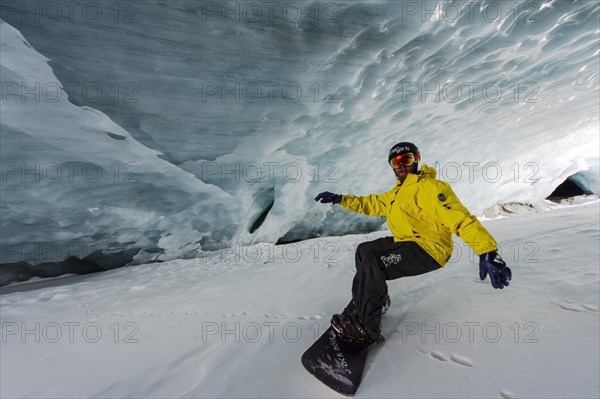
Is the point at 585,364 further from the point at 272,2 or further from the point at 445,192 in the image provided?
the point at 272,2

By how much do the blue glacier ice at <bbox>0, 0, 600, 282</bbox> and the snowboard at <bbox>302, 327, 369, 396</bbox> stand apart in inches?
129

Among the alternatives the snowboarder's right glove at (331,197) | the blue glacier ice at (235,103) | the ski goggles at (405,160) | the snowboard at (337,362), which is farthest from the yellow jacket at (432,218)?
the blue glacier ice at (235,103)

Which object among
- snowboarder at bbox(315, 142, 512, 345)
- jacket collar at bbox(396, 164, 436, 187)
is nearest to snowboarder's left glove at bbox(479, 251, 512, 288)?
snowboarder at bbox(315, 142, 512, 345)

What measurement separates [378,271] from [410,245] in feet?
0.90

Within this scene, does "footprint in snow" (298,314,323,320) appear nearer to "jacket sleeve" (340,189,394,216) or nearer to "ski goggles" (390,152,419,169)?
"jacket sleeve" (340,189,394,216)

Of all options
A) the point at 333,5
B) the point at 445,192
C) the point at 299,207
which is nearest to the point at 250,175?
the point at 299,207

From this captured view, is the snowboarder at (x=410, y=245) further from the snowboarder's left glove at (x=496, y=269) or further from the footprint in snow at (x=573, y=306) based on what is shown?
the footprint in snow at (x=573, y=306)

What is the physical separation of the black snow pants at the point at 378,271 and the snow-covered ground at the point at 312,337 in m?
0.22

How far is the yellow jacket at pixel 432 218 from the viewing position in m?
1.44

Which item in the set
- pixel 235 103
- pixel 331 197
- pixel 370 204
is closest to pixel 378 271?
pixel 370 204

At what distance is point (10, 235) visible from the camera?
4.73 meters

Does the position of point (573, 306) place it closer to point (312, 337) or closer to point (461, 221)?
point (461, 221)

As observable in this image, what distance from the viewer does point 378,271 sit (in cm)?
162

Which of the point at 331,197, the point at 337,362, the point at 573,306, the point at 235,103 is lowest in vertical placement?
the point at 337,362
